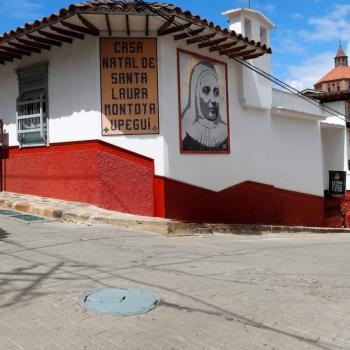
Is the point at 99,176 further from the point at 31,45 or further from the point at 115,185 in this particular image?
the point at 31,45

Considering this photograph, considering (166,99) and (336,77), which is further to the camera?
(336,77)

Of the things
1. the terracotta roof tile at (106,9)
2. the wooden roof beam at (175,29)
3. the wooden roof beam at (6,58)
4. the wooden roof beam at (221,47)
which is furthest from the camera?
the wooden roof beam at (6,58)

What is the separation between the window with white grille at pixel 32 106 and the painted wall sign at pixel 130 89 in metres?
2.01

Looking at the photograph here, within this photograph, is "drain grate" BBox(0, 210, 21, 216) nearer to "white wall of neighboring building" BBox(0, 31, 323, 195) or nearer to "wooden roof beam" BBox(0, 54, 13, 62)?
"white wall of neighboring building" BBox(0, 31, 323, 195)

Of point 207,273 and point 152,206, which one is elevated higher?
point 152,206

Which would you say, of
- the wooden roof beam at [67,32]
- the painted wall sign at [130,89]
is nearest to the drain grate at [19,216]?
the painted wall sign at [130,89]

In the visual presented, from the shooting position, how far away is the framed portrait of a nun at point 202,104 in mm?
10156

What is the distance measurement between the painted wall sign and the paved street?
8.76 ft

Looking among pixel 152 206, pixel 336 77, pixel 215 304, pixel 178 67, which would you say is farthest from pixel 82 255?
pixel 336 77

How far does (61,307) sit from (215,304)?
1509 millimetres

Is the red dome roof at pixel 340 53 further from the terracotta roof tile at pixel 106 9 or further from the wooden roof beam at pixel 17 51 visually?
the wooden roof beam at pixel 17 51

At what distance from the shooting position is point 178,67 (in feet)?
32.9

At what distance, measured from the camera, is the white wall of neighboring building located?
9.68 metres

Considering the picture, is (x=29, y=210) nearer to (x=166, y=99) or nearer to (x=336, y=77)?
(x=166, y=99)
